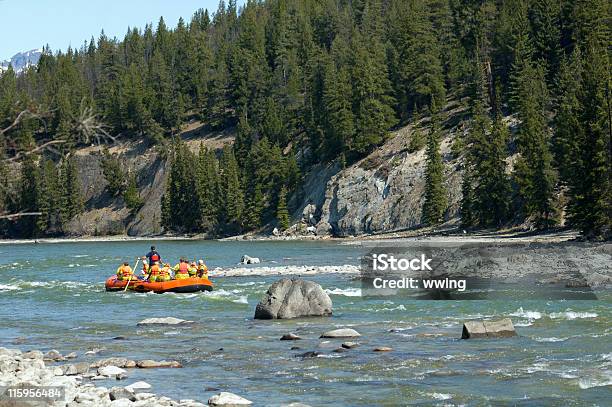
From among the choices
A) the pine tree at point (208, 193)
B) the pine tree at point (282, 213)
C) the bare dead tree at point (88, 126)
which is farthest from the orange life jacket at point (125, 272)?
the pine tree at point (208, 193)

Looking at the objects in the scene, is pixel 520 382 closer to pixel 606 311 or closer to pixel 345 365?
pixel 345 365

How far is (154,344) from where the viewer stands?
2423 centimetres

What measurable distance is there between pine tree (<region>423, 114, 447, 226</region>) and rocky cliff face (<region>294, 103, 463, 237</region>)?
59.6 inches

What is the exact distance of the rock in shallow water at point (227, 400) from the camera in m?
16.1

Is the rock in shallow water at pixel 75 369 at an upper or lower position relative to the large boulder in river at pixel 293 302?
lower

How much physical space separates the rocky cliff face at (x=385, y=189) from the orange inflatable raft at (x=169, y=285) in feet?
156

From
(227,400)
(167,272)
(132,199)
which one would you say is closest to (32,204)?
(132,199)

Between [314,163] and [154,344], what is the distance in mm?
94142

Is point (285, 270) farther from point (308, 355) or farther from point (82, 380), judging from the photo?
point (82, 380)

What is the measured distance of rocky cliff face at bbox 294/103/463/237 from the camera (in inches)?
3541

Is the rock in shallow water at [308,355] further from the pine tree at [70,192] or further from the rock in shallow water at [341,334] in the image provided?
the pine tree at [70,192]

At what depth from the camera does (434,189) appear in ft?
273

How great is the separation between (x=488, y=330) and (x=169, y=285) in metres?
20.0

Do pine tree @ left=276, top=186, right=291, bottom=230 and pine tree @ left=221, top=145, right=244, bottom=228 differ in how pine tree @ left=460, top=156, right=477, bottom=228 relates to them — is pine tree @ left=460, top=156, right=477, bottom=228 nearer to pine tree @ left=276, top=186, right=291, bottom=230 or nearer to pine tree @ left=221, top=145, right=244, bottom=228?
pine tree @ left=276, top=186, right=291, bottom=230
